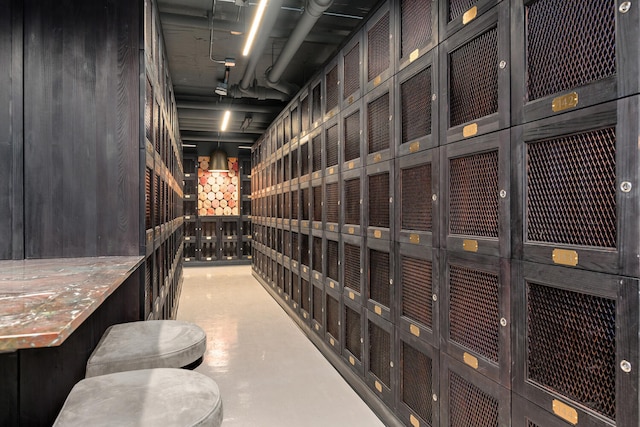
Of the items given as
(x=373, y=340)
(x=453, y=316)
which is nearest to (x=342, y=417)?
(x=373, y=340)

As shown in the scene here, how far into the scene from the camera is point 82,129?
252cm

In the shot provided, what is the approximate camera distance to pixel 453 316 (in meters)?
2.27

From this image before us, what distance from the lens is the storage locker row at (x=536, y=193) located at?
4.52 feet

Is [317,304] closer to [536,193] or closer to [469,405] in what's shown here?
[469,405]

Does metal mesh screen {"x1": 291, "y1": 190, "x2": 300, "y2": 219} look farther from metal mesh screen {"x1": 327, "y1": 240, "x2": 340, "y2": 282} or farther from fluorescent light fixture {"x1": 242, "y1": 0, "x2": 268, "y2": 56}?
fluorescent light fixture {"x1": 242, "y1": 0, "x2": 268, "y2": 56}

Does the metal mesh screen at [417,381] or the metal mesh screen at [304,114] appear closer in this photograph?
the metal mesh screen at [417,381]

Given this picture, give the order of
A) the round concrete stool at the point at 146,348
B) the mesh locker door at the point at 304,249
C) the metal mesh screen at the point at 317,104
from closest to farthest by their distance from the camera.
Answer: the round concrete stool at the point at 146,348
the metal mesh screen at the point at 317,104
the mesh locker door at the point at 304,249

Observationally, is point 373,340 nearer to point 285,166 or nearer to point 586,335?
point 586,335

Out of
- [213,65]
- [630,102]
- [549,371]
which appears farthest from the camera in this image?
[213,65]

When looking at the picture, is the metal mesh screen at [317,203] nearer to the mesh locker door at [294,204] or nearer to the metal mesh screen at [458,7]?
the mesh locker door at [294,204]

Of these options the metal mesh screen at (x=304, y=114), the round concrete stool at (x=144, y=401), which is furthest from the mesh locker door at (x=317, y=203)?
the round concrete stool at (x=144, y=401)

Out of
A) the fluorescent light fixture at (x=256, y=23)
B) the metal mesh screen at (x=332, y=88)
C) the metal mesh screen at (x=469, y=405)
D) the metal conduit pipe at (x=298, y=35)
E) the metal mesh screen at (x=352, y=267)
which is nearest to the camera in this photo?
the metal mesh screen at (x=469, y=405)

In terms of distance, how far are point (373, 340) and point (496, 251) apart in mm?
1639

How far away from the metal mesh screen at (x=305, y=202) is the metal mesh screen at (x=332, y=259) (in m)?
0.90
